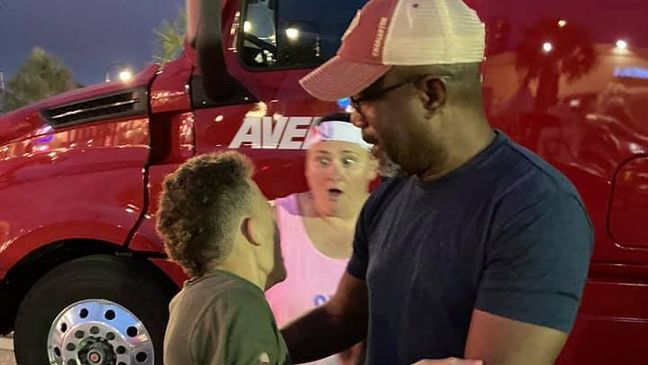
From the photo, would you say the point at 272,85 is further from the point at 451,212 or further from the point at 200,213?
the point at 451,212

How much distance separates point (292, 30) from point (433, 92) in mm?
2252

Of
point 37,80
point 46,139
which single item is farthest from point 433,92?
point 37,80

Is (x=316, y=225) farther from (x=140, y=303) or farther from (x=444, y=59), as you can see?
(x=444, y=59)

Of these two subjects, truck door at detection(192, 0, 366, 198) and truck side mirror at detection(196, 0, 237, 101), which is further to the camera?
truck door at detection(192, 0, 366, 198)

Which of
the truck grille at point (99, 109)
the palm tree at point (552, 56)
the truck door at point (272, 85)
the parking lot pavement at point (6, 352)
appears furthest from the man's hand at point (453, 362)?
the parking lot pavement at point (6, 352)

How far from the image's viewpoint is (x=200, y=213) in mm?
1880

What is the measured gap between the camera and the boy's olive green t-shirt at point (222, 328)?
174cm

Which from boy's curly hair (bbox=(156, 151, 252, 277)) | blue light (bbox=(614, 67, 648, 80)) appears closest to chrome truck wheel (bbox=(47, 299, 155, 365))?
boy's curly hair (bbox=(156, 151, 252, 277))

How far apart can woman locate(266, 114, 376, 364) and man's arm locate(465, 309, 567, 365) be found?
70.9 inches

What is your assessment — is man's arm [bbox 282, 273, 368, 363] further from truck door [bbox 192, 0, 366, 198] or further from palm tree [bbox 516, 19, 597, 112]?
truck door [bbox 192, 0, 366, 198]

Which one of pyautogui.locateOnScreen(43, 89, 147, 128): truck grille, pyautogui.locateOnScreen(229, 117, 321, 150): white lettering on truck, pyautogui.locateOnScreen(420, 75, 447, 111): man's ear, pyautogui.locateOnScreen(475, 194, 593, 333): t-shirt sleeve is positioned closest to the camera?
pyautogui.locateOnScreen(475, 194, 593, 333): t-shirt sleeve

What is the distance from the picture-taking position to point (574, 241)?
4.59ft

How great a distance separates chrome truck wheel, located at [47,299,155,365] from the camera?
156 inches

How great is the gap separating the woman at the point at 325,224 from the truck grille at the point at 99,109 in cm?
98
